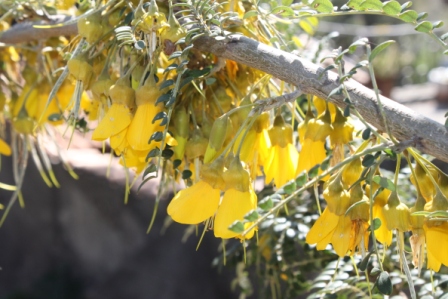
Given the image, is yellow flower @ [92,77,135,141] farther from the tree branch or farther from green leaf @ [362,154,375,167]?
green leaf @ [362,154,375,167]

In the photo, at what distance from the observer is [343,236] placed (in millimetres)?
531

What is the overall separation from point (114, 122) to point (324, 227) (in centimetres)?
22

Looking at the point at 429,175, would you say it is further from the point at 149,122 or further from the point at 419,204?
the point at 149,122

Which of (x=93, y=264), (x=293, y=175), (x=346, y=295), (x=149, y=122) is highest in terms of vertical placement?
(x=149, y=122)

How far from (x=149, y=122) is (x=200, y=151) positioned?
0.06 meters

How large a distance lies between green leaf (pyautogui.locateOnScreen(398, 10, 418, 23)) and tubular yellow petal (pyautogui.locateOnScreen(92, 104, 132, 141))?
27 cm

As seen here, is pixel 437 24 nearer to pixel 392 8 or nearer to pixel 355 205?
pixel 392 8

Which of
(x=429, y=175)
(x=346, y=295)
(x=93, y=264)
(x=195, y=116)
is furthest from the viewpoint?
(x=93, y=264)

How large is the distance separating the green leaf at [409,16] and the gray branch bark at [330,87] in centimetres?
8

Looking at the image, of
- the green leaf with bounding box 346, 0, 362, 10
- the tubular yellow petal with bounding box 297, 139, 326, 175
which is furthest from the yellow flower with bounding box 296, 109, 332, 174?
the green leaf with bounding box 346, 0, 362, 10

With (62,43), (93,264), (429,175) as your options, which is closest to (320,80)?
(429,175)

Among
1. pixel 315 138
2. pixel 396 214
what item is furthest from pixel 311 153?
pixel 396 214

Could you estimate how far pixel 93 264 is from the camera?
2129 millimetres

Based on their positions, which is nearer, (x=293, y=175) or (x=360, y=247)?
(x=360, y=247)
